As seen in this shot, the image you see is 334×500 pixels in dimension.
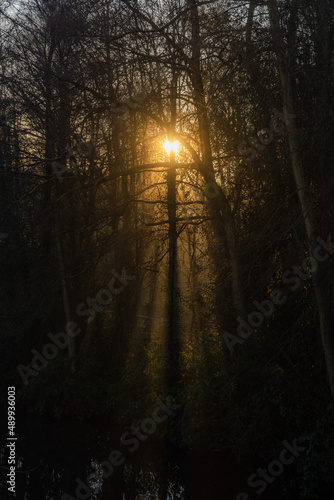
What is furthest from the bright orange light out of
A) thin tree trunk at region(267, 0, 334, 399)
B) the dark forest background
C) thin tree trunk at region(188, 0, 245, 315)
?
thin tree trunk at region(267, 0, 334, 399)

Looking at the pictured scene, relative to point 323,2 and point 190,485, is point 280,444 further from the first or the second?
point 323,2

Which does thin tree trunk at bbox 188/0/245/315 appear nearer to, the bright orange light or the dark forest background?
the dark forest background

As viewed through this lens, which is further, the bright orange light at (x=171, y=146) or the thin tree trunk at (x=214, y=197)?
the bright orange light at (x=171, y=146)

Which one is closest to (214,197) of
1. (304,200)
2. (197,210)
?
(197,210)

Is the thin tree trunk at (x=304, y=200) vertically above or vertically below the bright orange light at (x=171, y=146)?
below

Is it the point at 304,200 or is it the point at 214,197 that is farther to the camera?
the point at 214,197

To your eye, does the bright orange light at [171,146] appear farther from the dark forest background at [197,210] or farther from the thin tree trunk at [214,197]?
the thin tree trunk at [214,197]

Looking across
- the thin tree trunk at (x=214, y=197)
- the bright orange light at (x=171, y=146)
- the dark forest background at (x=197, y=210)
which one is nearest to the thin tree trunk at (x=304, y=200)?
the dark forest background at (x=197, y=210)

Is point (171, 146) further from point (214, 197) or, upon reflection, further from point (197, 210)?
point (197, 210)

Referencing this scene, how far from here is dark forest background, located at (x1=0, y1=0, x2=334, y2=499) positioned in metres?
9.01

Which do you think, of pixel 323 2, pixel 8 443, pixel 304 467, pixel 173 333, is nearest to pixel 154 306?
pixel 173 333

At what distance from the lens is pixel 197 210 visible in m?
13.8

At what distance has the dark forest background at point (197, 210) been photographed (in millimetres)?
9008

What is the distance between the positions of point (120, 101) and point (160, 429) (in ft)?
24.4
